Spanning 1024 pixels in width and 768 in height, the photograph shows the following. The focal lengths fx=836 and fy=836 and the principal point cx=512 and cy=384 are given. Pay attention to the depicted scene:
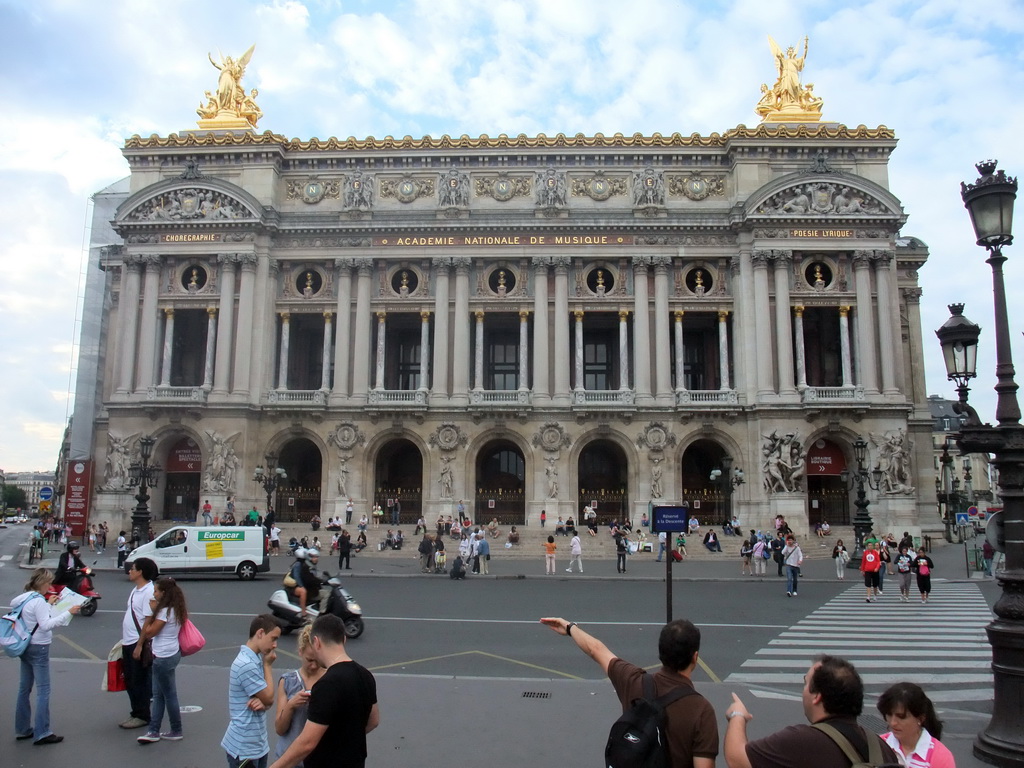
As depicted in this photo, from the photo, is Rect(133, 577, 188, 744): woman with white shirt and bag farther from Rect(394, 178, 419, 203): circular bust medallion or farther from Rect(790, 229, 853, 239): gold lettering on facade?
Rect(790, 229, 853, 239): gold lettering on facade

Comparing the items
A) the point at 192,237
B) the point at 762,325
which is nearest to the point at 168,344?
the point at 192,237

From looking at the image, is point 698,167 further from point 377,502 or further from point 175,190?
point 175,190

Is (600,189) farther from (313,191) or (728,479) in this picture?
(728,479)

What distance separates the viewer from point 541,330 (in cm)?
4572

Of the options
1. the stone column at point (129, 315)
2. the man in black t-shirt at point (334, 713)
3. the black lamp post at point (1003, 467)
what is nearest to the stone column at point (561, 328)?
the stone column at point (129, 315)

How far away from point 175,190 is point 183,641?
4359 centimetres

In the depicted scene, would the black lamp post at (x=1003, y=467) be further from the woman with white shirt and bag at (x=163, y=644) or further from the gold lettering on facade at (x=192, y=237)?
the gold lettering on facade at (x=192, y=237)

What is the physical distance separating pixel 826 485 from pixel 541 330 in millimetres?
17649

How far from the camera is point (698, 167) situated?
155ft

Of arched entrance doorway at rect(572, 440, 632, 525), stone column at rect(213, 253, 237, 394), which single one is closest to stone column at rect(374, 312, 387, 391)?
stone column at rect(213, 253, 237, 394)

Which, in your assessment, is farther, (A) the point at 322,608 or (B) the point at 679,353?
(B) the point at 679,353

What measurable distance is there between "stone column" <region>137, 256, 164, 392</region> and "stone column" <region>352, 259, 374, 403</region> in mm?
11043

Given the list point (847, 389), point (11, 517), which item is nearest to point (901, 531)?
point (847, 389)

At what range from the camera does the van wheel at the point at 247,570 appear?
29.0m
